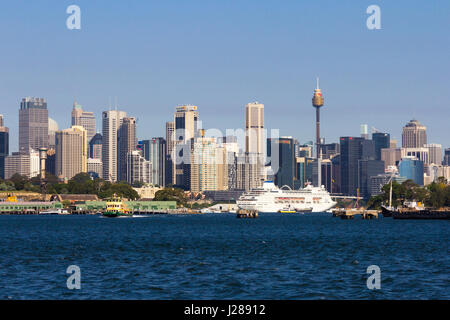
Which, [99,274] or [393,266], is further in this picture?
[393,266]

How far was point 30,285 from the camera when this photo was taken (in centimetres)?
4225

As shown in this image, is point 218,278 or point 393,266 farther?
point 393,266

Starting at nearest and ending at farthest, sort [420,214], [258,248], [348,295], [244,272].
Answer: [348,295] < [244,272] < [258,248] < [420,214]

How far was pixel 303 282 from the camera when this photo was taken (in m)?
44.2
